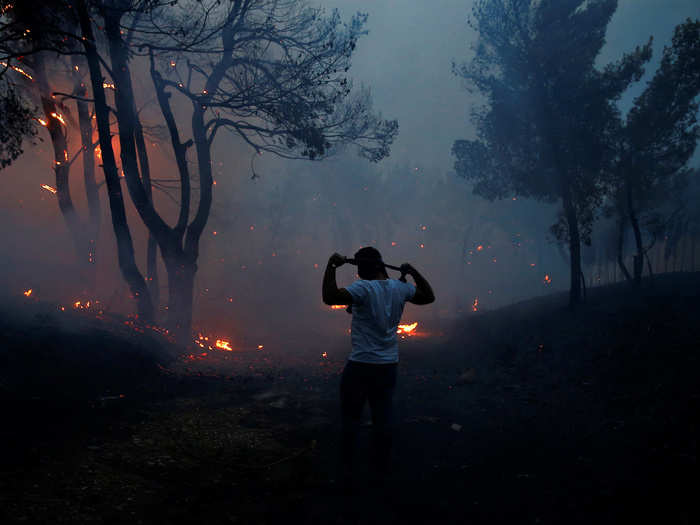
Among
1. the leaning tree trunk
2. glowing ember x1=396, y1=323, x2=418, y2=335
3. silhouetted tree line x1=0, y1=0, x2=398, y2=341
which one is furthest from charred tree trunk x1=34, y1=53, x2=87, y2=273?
the leaning tree trunk

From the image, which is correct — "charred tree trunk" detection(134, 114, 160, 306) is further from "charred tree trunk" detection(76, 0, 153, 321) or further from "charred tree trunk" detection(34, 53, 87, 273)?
"charred tree trunk" detection(34, 53, 87, 273)

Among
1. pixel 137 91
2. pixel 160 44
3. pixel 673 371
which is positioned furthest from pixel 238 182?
pixel 673 371

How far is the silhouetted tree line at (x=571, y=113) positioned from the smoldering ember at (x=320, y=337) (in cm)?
10

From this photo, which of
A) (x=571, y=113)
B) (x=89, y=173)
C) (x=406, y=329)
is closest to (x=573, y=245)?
(x=571, y=113)

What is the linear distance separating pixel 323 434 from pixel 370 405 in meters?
2.33

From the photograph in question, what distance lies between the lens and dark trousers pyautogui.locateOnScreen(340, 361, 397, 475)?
4.84 m

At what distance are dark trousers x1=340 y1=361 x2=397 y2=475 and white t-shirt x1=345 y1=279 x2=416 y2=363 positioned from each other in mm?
114

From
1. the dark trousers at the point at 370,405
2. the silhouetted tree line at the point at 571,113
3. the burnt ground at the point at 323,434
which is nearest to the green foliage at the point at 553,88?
the silhouetted tree line at the point at 571,113

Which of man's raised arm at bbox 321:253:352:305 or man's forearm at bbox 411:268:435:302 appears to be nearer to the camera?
man's raised arm at bbox 321:253:352:305

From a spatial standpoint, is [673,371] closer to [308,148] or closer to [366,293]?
[366,293]

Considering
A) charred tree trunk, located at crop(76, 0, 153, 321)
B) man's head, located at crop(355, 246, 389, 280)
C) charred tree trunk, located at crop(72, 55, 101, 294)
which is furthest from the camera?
→ charred tree trunk, located at crop(72, 55, 101, 294)

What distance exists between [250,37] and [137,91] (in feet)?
32.2

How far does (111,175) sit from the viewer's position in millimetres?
13219

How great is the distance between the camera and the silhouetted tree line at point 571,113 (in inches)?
704
